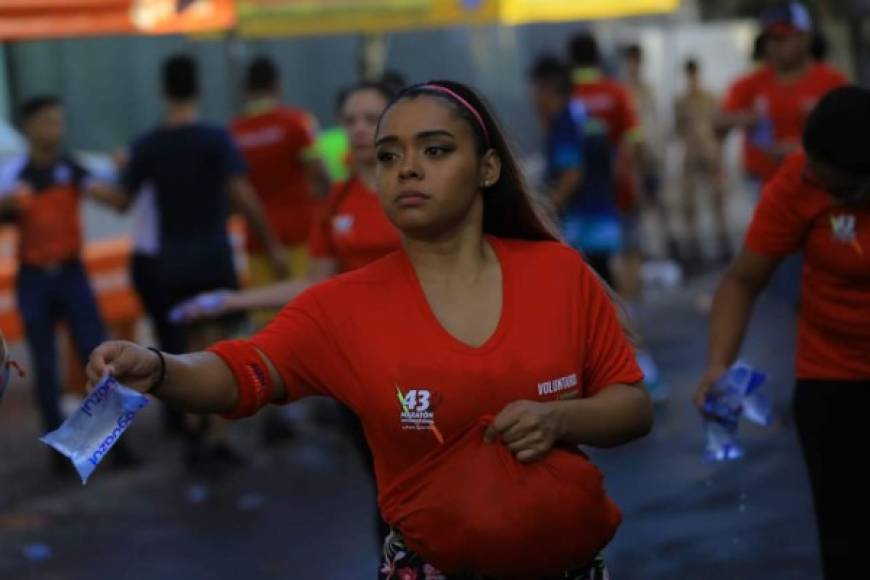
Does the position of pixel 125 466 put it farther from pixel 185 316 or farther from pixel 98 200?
pixel 185 316

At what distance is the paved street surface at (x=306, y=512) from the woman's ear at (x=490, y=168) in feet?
11.3

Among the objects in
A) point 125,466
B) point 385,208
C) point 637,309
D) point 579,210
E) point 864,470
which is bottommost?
point 637,309

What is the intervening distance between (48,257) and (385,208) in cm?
644

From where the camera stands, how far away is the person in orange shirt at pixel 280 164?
10992 mm

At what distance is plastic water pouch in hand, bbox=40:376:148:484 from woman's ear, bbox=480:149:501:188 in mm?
950

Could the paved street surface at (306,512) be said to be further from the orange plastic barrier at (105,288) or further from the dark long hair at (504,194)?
the dark long hair at (504,194)

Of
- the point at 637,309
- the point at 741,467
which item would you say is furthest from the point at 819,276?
the point at 637,309

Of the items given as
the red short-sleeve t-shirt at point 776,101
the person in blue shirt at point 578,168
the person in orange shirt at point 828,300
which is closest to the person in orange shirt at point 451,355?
the person in orange shirt at point 828,300

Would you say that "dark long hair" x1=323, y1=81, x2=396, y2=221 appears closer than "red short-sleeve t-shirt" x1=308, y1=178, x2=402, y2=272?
No

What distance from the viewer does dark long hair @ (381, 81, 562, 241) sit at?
159 inches

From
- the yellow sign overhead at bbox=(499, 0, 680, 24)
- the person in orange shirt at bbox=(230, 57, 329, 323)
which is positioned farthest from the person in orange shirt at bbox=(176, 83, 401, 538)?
the yellow sign overhead at bbox=(499, 0, 680, 24)

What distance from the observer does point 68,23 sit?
11891 millimetres

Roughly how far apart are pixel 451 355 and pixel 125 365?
0.68m

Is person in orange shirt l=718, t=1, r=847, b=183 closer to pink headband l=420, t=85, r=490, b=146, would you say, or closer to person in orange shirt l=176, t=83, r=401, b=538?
person in orange shirt l=176, t=83, r=401, b=538
